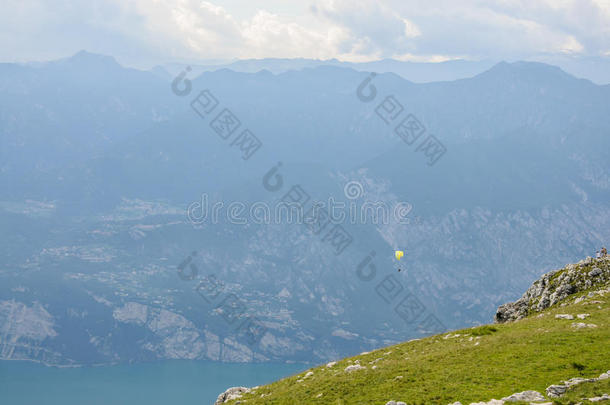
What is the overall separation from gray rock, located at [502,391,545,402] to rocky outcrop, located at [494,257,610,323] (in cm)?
3285

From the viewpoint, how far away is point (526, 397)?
3088 centimetres

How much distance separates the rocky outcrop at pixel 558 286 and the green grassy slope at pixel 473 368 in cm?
737

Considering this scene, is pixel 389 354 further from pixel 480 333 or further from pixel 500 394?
pixel 500 394

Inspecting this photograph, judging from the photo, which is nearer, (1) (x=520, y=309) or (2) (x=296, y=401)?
(2) (x=296, y=401)

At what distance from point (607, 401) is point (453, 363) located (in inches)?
573

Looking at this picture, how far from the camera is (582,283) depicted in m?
59.8

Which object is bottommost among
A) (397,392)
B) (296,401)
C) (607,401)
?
(607,401)

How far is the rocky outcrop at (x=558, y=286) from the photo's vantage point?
59.4 m

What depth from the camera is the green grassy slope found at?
34219 mm

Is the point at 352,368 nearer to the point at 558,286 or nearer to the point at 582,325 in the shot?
the point at 582,325

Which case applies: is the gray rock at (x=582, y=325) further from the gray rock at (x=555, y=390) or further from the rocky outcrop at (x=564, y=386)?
the gray rock at (x=555, y=390)

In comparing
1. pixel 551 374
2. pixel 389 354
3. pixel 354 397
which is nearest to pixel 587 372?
pixel 551 374

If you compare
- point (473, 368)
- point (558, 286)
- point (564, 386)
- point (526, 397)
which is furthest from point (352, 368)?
point (558, 286)

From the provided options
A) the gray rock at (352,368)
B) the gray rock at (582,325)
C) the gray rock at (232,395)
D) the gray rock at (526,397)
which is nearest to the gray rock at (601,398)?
the gray rock at (526,397)
